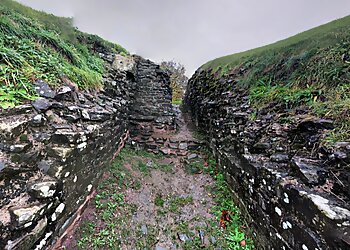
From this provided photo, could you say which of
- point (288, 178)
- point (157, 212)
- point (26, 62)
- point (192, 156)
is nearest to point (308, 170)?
point (288, 178)

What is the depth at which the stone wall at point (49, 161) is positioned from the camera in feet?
6.81

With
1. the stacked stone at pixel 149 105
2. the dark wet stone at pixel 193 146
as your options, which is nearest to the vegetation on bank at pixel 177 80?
the stacked stone at pixel 149 105

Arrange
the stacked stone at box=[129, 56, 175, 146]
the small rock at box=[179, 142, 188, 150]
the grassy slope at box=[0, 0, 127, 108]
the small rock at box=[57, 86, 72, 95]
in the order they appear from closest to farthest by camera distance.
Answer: the grassy slope at box=[0, 0, 127, 108], the small rock at box=[57, 86, 72, 95], the small rock at box=[179, 142, 188, 150], the stacked stone at box=[129, 56, 175, 146]

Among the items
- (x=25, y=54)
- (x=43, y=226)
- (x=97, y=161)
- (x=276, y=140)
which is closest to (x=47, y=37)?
(x=25, y=54)

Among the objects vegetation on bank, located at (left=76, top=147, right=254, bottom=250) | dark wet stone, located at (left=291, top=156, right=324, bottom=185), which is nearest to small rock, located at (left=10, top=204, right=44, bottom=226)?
vegetation on bank, located at (left=76, top=147, right=254, bottom=250)

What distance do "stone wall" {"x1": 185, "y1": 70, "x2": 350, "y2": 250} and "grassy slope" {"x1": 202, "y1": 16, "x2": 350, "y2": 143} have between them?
218 mm

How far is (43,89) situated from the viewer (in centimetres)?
317

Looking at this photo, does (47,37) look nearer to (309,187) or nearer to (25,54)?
(25,54)

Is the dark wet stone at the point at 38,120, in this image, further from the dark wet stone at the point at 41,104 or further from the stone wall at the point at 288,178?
the stone wall at the point at 288,178

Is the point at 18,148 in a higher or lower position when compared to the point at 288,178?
higher

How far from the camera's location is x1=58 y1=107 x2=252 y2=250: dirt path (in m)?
3.23

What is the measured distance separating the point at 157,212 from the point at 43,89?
10.2 feet

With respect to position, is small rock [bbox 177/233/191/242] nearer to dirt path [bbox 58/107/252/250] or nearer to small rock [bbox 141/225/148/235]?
dirt path [bbox 58/107/252/250]

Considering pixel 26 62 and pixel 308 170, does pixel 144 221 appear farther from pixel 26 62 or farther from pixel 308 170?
pixel 26 62
